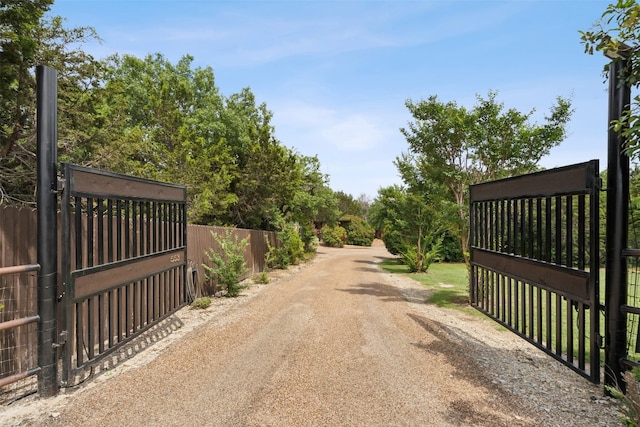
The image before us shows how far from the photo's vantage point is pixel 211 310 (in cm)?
784

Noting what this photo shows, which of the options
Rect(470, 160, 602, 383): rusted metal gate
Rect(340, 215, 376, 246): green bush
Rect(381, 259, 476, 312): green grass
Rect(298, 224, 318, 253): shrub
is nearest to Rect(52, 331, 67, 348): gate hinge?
Rect(470, 160, 602, 383): rusted metal gate

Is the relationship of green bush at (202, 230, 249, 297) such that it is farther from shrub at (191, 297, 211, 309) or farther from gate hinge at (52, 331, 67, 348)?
gate hinge at (52, 331, 67, 348)

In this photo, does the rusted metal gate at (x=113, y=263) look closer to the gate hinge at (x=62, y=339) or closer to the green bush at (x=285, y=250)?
the gate hinge at (x=62, y=339)

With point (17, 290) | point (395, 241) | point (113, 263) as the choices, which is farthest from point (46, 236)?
point (395, 241)

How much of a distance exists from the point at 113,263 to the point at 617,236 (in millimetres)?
5584

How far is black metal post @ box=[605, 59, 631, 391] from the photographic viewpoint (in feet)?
10.9

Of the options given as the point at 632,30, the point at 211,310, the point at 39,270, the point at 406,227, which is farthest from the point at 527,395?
the point at 406,227

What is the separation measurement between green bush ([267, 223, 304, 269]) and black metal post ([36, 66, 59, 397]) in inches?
463

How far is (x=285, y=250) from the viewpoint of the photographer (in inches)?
653

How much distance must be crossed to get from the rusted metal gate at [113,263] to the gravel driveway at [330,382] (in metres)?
0.44

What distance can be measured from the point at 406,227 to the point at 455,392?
12.7 meters

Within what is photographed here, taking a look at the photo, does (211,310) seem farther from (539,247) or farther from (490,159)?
(490,159)

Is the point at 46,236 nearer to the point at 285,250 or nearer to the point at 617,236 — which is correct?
the point at 617,236

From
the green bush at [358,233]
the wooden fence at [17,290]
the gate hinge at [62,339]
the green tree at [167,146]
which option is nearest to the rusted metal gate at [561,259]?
the gate hinge at [62,339]
